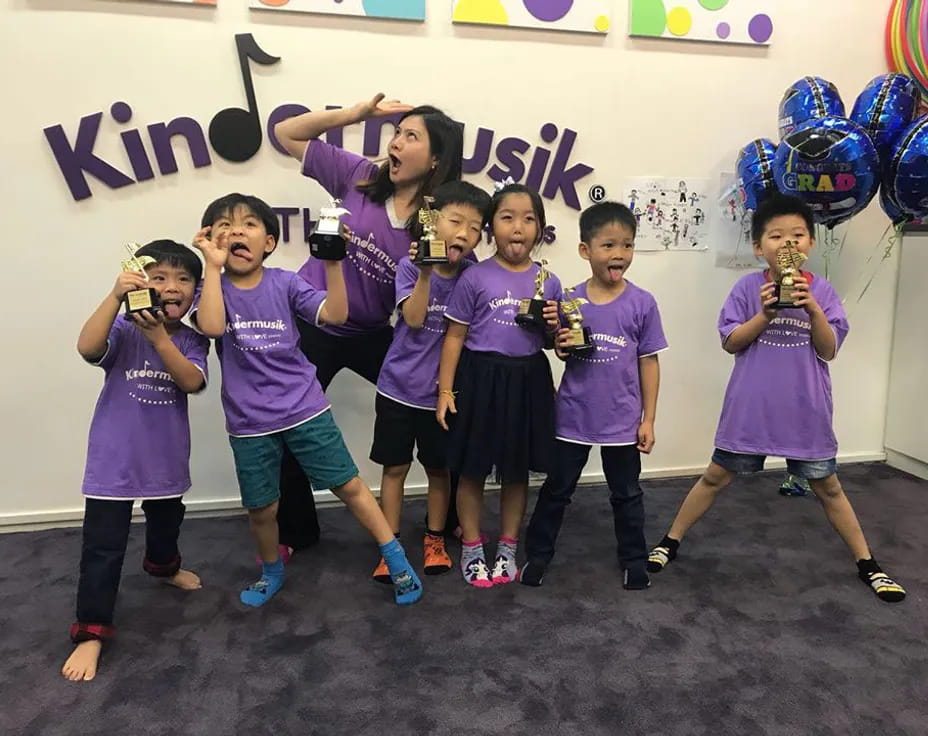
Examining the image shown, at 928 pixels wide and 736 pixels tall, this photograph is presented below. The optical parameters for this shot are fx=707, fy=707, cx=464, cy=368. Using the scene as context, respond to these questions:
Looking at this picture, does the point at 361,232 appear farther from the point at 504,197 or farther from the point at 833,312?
the point at 833,312

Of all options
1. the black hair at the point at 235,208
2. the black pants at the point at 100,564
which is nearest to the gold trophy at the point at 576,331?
the black hair at the point at 235,208

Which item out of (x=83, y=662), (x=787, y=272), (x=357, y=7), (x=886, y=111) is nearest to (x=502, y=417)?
(x=787, y=272)

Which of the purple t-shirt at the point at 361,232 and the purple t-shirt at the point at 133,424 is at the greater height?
the purple t-shirt at the point at 361,232

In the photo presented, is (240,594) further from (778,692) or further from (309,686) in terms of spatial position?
(778,692)

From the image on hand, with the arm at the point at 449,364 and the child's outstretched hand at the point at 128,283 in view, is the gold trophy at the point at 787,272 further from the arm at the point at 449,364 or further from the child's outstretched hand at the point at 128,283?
the child's outstretched hand at the point at 128,283

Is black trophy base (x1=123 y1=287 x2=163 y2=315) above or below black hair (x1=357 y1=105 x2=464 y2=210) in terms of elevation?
below

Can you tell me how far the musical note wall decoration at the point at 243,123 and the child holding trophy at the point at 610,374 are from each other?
1256mm

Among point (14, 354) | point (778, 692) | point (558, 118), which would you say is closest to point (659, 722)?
point (778, 692)

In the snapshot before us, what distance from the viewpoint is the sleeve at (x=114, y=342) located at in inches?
68.6

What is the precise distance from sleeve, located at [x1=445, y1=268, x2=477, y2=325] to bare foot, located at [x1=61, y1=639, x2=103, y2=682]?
123 centimetres

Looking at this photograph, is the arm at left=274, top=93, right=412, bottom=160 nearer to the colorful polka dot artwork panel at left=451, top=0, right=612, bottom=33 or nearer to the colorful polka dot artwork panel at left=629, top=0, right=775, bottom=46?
the colorful polka dot artwork panel at left=451, top=0, right=612, bottom=33

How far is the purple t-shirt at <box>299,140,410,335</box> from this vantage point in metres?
2.16

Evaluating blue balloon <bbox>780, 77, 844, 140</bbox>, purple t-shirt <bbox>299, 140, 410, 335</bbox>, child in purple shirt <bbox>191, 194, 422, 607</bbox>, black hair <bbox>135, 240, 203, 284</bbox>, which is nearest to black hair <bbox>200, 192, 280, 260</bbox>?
child in purple shirt <bbox>191, 194, 422, 607</bbox>

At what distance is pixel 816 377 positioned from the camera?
6.85 ft
